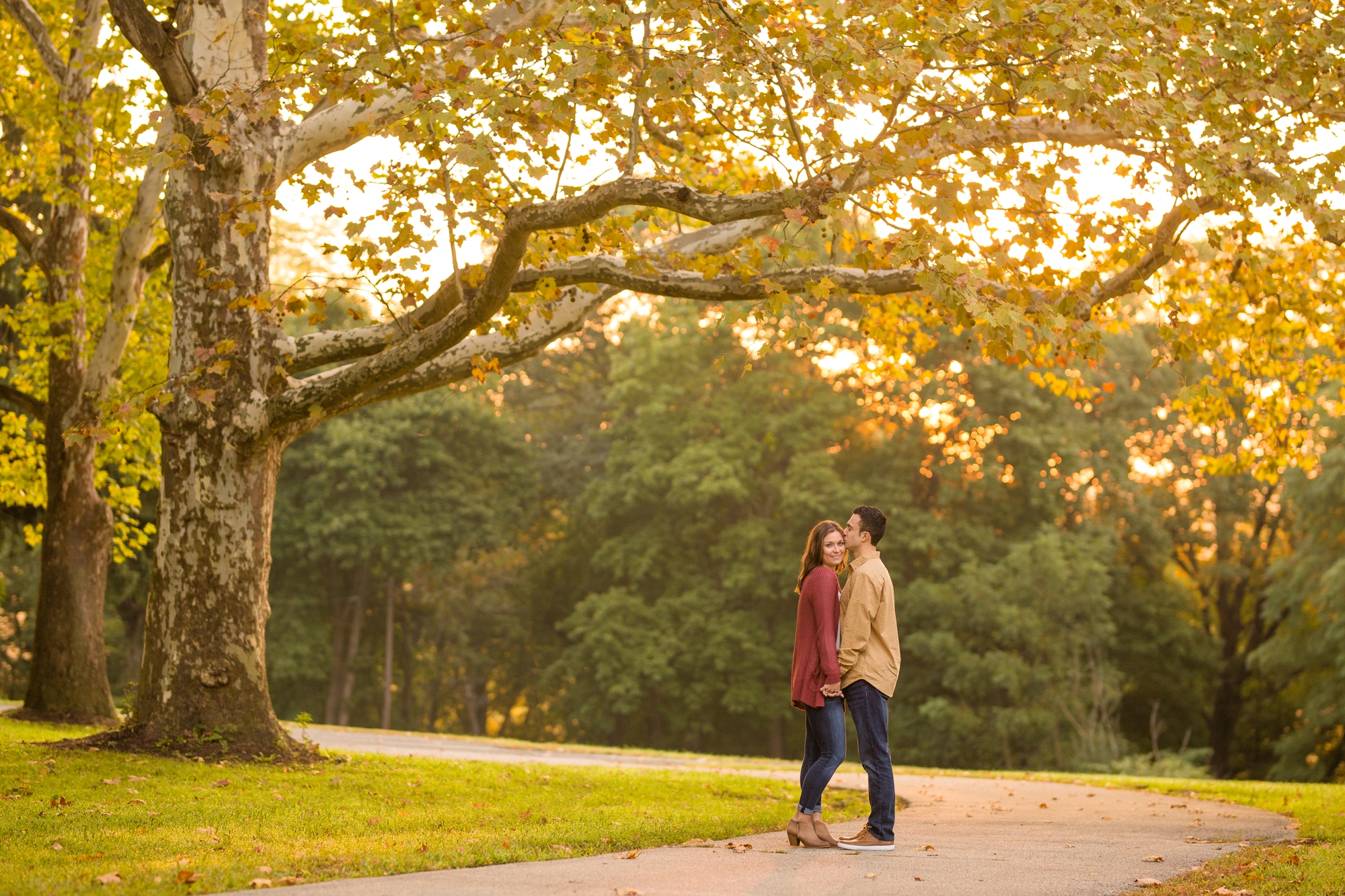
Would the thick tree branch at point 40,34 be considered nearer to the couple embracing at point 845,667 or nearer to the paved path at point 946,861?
the couple embracing at point 845,667

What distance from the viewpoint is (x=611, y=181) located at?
29.0ft

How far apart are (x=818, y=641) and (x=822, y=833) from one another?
1268 millimetres

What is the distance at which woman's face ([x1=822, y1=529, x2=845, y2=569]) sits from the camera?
24.5 ft

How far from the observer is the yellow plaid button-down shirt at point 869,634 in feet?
24.2

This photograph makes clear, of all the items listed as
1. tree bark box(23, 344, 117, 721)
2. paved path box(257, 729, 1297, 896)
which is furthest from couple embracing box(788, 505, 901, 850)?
tree bark box(23, 344, 117, 721)

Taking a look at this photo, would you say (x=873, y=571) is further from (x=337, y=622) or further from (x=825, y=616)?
(x=337, y=622)

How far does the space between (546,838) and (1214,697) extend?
33.5m

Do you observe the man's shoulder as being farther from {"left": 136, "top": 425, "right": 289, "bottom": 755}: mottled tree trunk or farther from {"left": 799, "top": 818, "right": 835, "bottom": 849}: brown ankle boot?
{"left": 136, "top": 425, "right": 289, "bottom": 755}: mottled tree trunk

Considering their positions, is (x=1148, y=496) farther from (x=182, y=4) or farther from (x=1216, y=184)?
(x=182, y=4)

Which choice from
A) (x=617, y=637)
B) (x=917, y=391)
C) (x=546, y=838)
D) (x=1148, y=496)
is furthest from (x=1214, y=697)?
(x=546, y=838)

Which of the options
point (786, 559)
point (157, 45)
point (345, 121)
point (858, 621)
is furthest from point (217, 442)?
point (786, 559)

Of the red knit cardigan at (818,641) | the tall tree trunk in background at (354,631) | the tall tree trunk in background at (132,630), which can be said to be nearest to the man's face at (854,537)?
the red knit cardigan at (818,641)

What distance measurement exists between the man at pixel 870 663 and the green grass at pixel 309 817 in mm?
1260

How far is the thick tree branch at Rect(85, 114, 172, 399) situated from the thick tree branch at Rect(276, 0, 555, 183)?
276 centimetres
